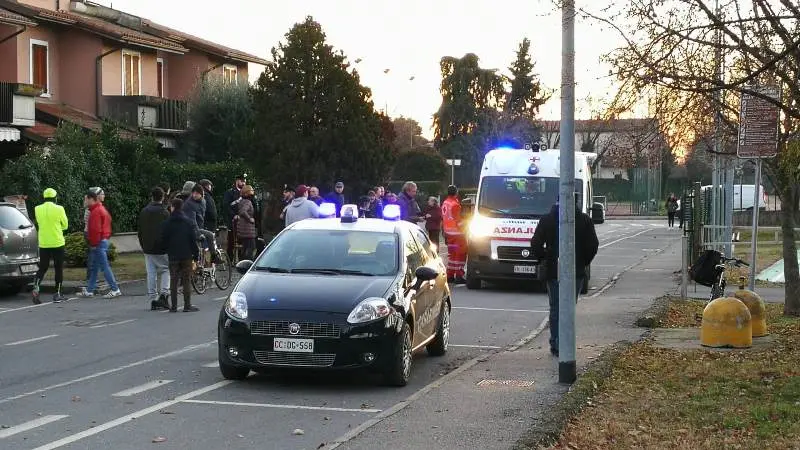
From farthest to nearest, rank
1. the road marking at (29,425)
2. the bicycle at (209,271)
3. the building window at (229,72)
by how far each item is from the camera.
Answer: the building window at (229,72) < the bicycle at (209,271) < the road marking at (29,425)

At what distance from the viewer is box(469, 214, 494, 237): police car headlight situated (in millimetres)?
22172

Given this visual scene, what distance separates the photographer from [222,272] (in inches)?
892

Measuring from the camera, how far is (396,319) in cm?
1098

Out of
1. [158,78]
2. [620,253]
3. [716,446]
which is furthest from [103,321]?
[158,78]

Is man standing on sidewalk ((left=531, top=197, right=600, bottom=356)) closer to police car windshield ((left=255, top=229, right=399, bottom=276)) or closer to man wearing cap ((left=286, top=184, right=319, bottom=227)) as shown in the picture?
police car windshield ((left=255, top=229, right=399, bottom=276))

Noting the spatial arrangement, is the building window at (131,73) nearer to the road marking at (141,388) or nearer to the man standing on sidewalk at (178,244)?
the man standing on sidewalk at (178,244)

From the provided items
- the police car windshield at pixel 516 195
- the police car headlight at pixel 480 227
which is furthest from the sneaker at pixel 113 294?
the police car windshield at pixel 516 195

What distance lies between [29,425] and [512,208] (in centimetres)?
1460

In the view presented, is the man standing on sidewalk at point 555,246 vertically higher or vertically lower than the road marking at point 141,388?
higher

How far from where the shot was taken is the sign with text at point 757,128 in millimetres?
14148

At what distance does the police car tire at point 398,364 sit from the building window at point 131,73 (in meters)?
30.6

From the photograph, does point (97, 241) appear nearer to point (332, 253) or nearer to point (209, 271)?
point (209, 271)

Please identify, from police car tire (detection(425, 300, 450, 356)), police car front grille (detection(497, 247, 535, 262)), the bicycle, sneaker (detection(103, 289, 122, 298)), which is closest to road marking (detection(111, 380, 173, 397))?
police car tire (detection(425, 300, 450, 356))

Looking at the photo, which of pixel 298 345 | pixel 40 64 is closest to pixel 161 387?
pixel 298 345
